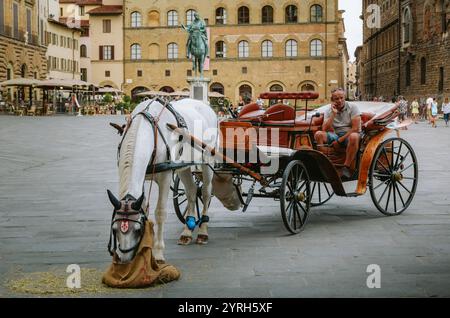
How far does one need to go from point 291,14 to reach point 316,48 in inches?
157

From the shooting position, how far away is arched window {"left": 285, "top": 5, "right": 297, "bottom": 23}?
64188 mm

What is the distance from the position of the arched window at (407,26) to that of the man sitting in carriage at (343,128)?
48236mm

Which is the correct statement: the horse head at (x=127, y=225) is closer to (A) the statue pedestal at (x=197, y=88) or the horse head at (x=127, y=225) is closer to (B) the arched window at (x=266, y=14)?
(A) the statue pedestal at (x=197, y=88)

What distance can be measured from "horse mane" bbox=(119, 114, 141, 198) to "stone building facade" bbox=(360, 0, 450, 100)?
43196 mm

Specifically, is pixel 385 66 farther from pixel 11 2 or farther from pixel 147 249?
pixel 147 249

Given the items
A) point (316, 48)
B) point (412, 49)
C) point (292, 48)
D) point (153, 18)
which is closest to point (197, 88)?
point (412, 49)

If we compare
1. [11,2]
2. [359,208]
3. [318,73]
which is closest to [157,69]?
[318,73]

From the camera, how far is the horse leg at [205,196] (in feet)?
21.9

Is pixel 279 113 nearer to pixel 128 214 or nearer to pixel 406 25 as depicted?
pixel 128 214

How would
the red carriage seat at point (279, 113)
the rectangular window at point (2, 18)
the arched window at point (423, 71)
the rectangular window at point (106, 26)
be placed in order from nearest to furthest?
the red carriage seat at point (279, 113)
the rectangular window at point (2, 18)
the arched window at point (423, 71)
the rectangular window at point (106, 26)

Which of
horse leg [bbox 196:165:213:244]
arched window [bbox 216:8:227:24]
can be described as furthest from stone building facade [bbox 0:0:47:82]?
horse leg [bbox 196:165:213:244]

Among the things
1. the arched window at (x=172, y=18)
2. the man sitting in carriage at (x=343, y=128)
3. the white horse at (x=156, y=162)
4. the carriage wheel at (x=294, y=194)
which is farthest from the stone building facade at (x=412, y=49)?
the white horse at (x=156, y=162)

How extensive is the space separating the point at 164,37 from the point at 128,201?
207 feet

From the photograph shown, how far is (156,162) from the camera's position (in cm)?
559
